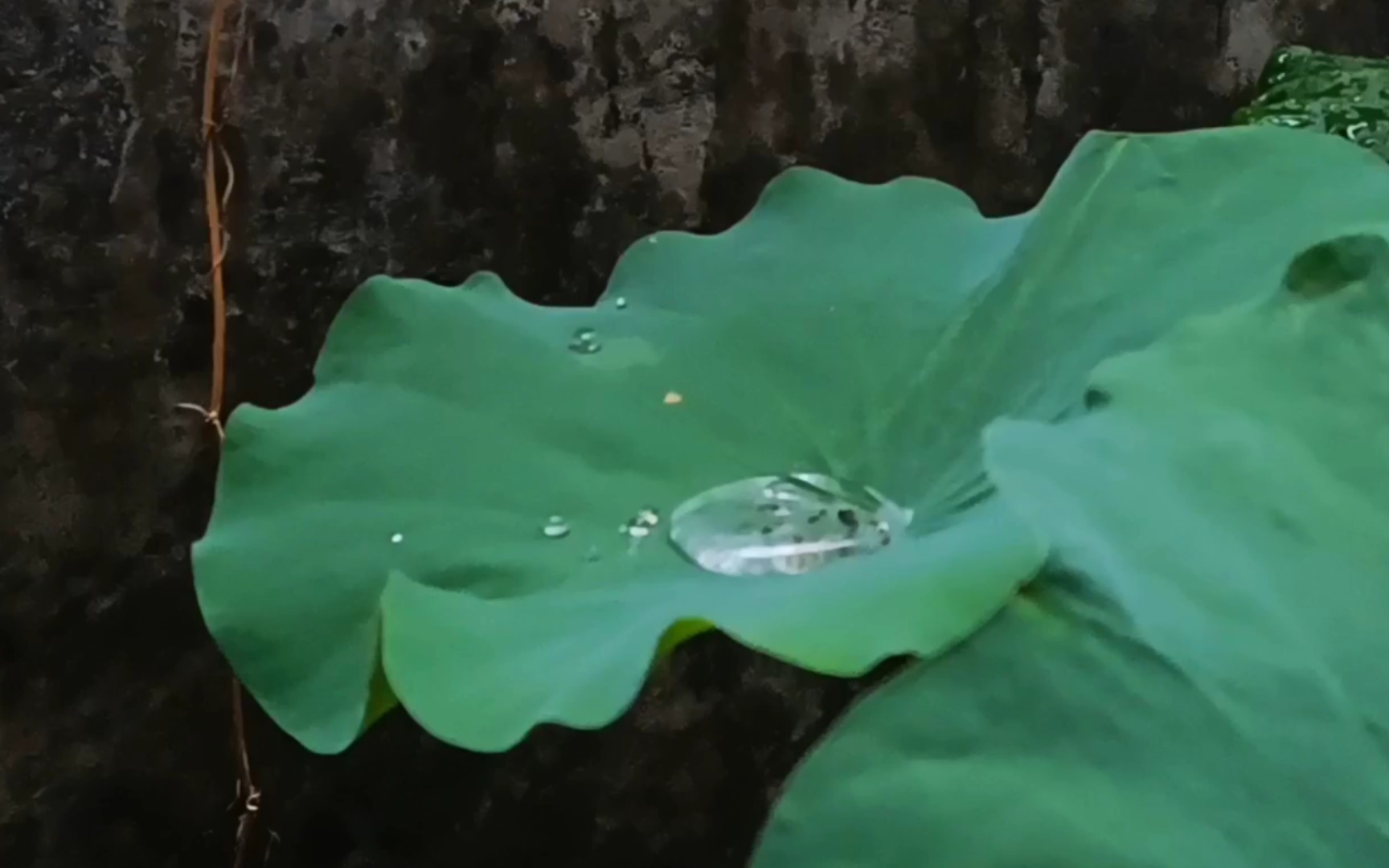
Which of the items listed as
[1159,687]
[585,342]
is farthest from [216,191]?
[1159,687]

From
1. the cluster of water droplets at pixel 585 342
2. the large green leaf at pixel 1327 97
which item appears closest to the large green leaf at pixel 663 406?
the cluster of water droplets at pixel 585 342

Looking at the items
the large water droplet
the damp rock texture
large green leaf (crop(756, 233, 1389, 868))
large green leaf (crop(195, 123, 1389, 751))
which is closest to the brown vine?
the damp rock texture

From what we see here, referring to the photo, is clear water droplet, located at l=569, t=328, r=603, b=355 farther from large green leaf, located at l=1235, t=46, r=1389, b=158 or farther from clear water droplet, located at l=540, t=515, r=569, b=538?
large green leaf, located at l=1235, t=46, r=1389, b=158

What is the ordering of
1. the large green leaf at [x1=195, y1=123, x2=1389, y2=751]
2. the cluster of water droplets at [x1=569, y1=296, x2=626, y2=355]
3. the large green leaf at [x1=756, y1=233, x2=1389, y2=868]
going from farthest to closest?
the cluster of water droplets at [x1=569, y1=296, x2=626, y2=355] < the large green leaf at [x1=195, y1=123, x2=1389, y2=751] < the large green leaf at [x1=756, y1=233, x2=1389, y2=868]

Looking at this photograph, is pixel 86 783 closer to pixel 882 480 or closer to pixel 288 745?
pixel 288 745

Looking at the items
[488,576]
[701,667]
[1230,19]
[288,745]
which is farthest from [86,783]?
[1230,19]

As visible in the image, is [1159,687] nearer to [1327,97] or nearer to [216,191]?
[1327,97]
